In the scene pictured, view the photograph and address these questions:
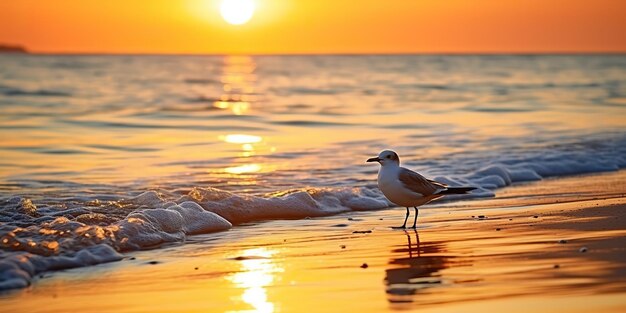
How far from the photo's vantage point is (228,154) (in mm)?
15305

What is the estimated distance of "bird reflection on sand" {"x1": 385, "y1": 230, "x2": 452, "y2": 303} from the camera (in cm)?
606

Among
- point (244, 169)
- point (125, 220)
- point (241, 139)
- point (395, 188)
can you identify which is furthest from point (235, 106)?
point (125, 220)

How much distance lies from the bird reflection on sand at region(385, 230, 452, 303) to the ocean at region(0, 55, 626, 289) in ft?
6.98

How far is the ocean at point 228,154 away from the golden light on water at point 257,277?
1.09 meters

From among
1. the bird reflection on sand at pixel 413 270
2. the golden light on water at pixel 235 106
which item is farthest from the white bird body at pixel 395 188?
the golden light on water at pixel 235 106

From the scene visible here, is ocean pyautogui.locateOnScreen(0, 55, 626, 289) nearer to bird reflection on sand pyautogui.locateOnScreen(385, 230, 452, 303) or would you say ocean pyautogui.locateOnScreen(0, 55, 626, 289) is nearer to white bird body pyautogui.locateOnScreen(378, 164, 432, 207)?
white bird body pyautogui.locateOnScreen(378, 164, 432, 207)

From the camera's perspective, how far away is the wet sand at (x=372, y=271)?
5.79m

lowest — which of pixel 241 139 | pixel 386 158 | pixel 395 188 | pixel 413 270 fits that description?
pixel 413 270

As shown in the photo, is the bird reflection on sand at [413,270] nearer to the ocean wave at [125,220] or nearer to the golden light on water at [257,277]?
the golden light on water at [257,277]

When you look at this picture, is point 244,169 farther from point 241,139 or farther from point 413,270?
point 413,270

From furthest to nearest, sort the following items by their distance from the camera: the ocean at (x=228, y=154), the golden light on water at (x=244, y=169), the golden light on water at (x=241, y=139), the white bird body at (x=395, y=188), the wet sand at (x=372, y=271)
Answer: the golden light on water at (x=241, y=139), the golden light on water at (x=244, y=169), the white bird body at (x=395, y=188), the ocean at (x=228, y=154), the wet sand at (x=372, y=271)

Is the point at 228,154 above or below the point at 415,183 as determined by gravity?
above

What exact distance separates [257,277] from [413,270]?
1.08 metres

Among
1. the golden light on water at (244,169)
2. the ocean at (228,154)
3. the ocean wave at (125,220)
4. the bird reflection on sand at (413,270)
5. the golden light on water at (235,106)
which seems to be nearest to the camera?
the bird reflection on sand at (413,270)
